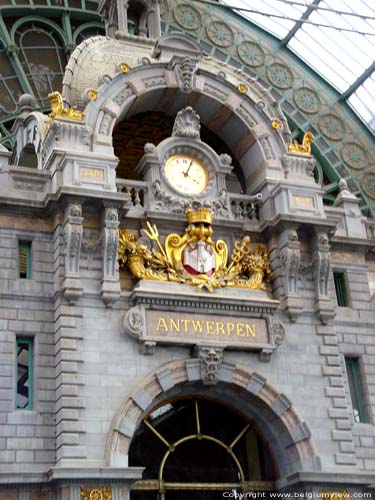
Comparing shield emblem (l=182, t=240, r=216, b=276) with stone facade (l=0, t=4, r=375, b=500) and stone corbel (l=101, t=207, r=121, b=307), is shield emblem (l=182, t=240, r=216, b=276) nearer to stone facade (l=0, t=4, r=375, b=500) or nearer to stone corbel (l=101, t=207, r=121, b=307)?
stone facade (l=0, t=4, r=375, b=500)

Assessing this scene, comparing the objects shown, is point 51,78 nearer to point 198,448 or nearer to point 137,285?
point 137,285

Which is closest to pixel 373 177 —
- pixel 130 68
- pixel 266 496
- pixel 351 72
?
pixel 351 72

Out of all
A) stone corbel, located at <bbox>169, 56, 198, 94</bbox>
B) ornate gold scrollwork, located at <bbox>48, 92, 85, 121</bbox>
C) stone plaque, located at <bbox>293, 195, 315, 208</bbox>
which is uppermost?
stone corbel, located at <bbox>169, 56, 198, 94</bbox>

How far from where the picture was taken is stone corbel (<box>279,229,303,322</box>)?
94.1ft

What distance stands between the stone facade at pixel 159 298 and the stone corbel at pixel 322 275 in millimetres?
53

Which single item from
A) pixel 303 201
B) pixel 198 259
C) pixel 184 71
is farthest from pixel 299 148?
pixel 198 259

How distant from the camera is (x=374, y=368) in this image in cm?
3006

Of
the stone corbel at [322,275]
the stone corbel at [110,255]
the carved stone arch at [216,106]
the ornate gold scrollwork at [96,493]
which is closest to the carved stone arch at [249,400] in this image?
the ornate gold scrollwork at [96,493]

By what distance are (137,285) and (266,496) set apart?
7475 millimetres

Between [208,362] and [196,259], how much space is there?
3.42m

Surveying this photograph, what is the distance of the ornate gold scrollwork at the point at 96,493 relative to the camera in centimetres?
2385

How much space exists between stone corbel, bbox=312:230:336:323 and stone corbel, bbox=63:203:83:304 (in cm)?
791

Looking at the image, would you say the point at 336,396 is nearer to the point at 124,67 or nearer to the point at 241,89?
the point at 241,89

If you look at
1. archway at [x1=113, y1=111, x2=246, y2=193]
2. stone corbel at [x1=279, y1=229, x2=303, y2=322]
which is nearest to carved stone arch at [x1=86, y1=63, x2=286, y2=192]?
archway at [x1=113, y1=111, x2=246, y2=193]
